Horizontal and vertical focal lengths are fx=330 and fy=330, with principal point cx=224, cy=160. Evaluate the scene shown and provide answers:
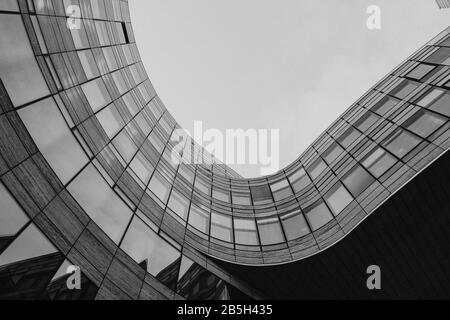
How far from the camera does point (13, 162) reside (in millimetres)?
9273

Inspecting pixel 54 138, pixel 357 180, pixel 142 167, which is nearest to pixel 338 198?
pixel 357 180

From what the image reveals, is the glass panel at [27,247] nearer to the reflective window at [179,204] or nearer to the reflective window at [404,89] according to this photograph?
the reflective window at [179,204]

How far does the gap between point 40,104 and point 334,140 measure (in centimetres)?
1913

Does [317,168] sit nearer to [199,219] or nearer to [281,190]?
[281,190]

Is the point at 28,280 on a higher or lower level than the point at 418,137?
lower

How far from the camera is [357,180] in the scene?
18.0m

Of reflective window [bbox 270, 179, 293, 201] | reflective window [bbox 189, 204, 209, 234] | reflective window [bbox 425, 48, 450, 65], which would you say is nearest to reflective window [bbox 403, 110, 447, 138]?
reflective window [bbox 425, 48, 450, 65]

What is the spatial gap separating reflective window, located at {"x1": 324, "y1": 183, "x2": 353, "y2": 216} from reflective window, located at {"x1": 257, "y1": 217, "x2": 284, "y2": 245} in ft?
11.2

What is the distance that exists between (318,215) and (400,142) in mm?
5853

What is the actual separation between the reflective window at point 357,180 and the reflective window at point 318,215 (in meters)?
1.83

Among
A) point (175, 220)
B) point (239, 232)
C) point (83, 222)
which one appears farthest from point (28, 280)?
point (239, 232)

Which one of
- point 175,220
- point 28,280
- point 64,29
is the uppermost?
point 64,29

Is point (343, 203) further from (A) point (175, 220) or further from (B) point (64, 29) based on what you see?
(B) point (64, 29)

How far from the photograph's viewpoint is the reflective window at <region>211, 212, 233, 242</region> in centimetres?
1905
